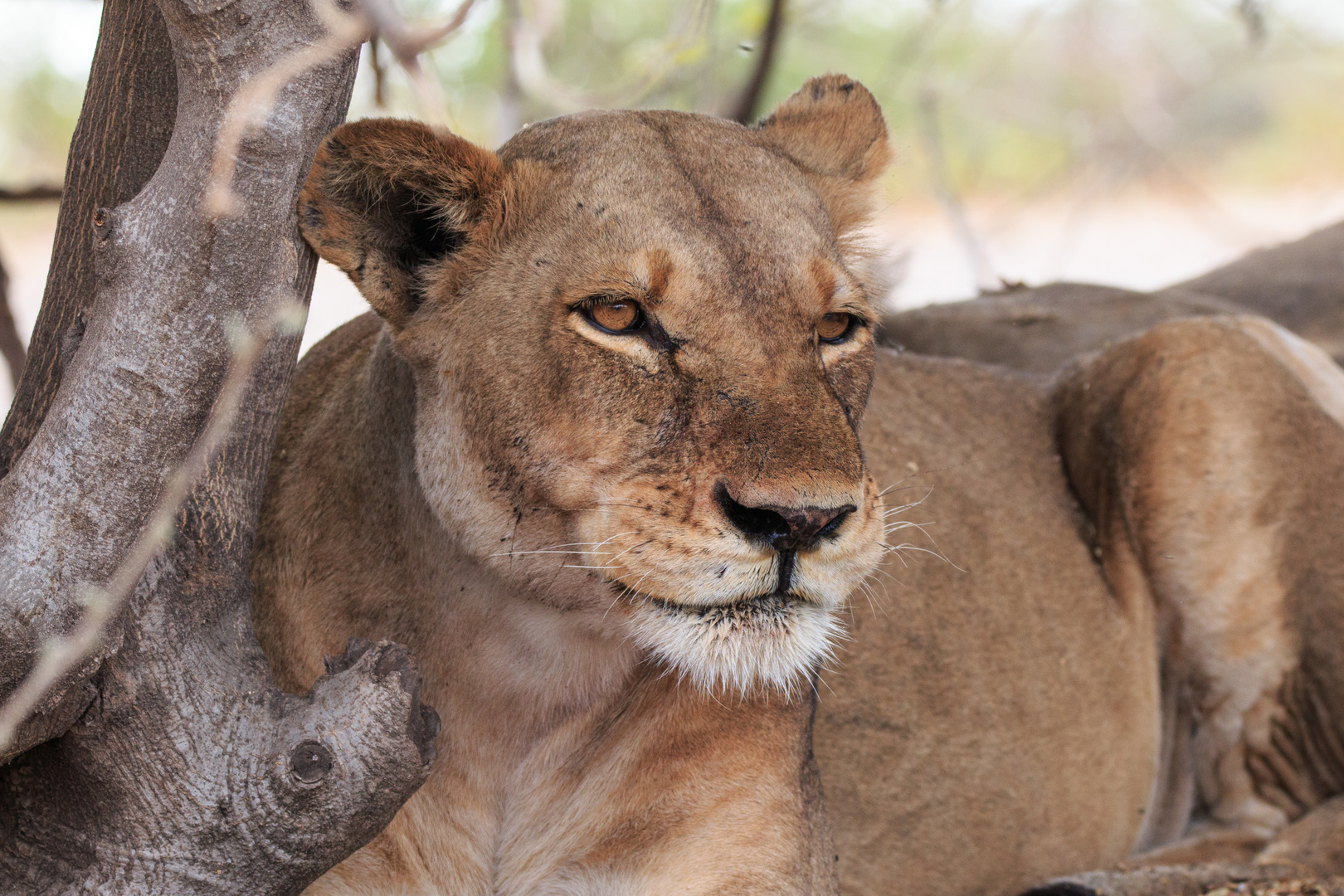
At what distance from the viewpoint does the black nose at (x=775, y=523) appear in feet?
7.52

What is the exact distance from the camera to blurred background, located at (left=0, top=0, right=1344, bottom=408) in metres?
9.66

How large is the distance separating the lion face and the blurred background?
14.6 feet

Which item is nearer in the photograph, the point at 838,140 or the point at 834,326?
the point at 834,326

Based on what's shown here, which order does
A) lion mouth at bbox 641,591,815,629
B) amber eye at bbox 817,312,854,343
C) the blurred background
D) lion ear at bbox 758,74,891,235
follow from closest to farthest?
lion mouth at bbox 641,591,815,629
amber eye at bbox 817,312,854,343
lion ear at bbox 758,74,891,235
the blurred background

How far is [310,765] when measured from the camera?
2289mm

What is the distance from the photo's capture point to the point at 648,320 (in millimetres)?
2561

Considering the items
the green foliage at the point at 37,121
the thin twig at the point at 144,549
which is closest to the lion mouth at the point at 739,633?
the thin twig at the point at 144,549

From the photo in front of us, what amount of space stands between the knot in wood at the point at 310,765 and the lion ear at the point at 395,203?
0.86 m

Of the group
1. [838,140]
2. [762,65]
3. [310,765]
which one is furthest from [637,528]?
[762,65]

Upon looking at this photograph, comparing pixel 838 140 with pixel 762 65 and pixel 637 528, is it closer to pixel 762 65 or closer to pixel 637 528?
pixel 637 528

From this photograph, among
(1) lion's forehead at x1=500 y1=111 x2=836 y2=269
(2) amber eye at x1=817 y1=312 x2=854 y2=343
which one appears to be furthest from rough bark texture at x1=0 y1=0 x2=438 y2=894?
(2) amber eye at x1=817 y1=312 x2=854 y2=343

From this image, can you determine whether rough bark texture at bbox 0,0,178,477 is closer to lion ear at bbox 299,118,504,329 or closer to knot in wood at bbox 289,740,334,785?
lion ear at bbox 299,118,504,329

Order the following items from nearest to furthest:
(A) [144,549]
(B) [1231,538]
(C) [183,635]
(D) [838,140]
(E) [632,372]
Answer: (A) [144,549]
(C) [183,635]
(E) [632,372]
(D) [838,140]
(B) [1231,538]

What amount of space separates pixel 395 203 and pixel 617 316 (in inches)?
20.0
